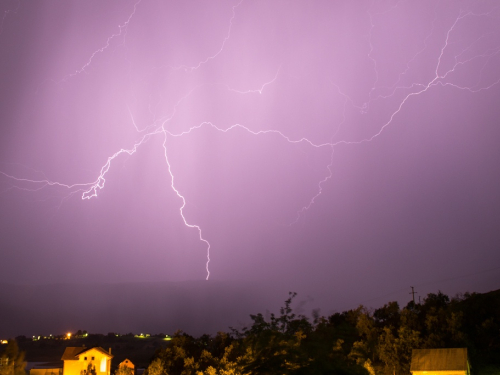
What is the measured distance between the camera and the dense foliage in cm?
1354

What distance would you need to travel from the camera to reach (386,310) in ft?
115

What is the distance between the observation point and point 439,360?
23.0 metres

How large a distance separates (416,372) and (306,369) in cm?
1214

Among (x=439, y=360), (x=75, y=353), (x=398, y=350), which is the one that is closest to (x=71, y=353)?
(x=75, y=353)

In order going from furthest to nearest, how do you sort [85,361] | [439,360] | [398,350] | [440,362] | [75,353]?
[75,353] → [85,361] → [398,350] → [439,360] → [440,362]

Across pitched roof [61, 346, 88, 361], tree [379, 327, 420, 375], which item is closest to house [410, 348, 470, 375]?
A: tree [379, 327, 420, 375]

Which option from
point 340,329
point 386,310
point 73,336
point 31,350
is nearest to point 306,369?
point 340,329

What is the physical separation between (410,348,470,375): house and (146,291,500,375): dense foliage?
4.60ft

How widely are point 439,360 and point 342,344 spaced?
472cm

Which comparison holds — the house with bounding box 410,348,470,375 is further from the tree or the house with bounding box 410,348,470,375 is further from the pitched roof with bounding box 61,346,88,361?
the pitched roof with bounding box 61,346,88,361

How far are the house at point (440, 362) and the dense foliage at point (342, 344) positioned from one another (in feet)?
4.60

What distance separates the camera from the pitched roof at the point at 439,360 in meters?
22.6

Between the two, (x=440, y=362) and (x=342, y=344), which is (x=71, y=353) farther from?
(x=440, y=362)

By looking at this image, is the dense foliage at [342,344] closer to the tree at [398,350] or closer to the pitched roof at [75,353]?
the tree at [398,350]
